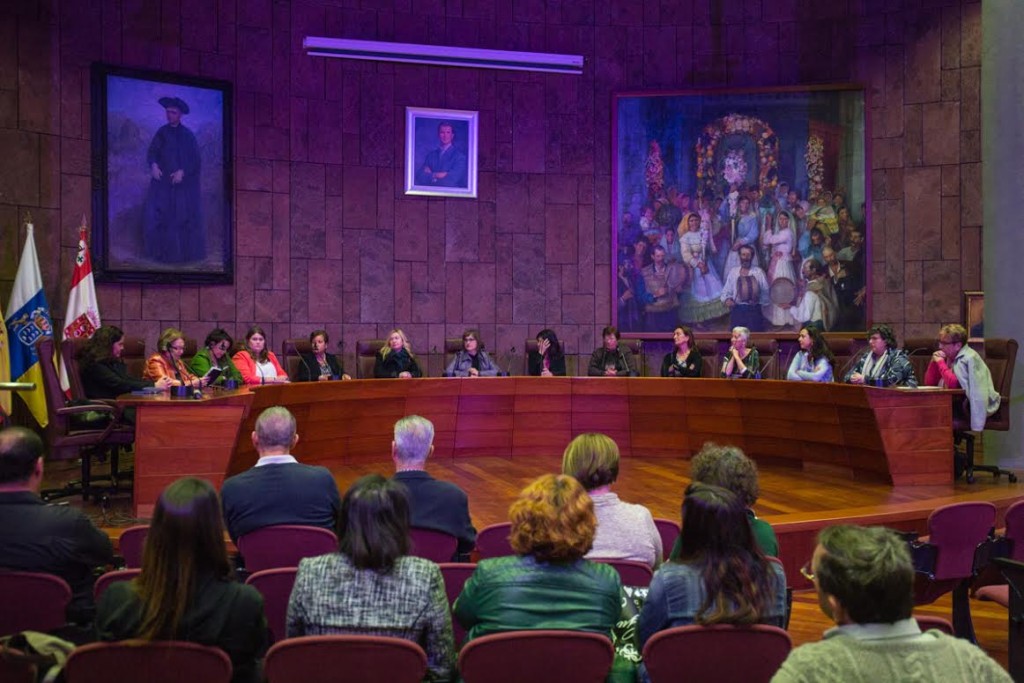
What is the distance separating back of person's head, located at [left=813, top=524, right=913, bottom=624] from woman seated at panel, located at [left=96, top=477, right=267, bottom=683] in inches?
50.9

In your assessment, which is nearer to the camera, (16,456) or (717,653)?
(717,653)

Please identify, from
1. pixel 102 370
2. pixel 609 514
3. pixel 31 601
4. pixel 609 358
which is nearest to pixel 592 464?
pixel 609 514

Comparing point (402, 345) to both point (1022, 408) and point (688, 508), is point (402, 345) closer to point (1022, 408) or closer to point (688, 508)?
point (1022, 408)

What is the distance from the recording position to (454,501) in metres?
3.56

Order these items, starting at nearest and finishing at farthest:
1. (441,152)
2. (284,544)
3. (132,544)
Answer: (284,544), (132,544), (441,152)

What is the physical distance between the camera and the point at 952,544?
3.98 m

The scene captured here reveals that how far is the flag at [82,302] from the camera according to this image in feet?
28.1

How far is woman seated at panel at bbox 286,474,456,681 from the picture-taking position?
7.97ft

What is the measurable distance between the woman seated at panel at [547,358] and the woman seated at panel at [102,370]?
408 cm

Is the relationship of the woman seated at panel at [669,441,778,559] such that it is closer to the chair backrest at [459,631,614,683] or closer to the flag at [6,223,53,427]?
the chair backrest at [459,631,614,683]

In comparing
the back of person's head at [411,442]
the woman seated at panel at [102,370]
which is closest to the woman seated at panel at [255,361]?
the woman seated at panel at [102,370]

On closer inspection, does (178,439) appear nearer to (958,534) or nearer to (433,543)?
(433,543)

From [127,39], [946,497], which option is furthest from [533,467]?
[127,39]

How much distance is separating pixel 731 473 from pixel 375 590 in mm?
1161
